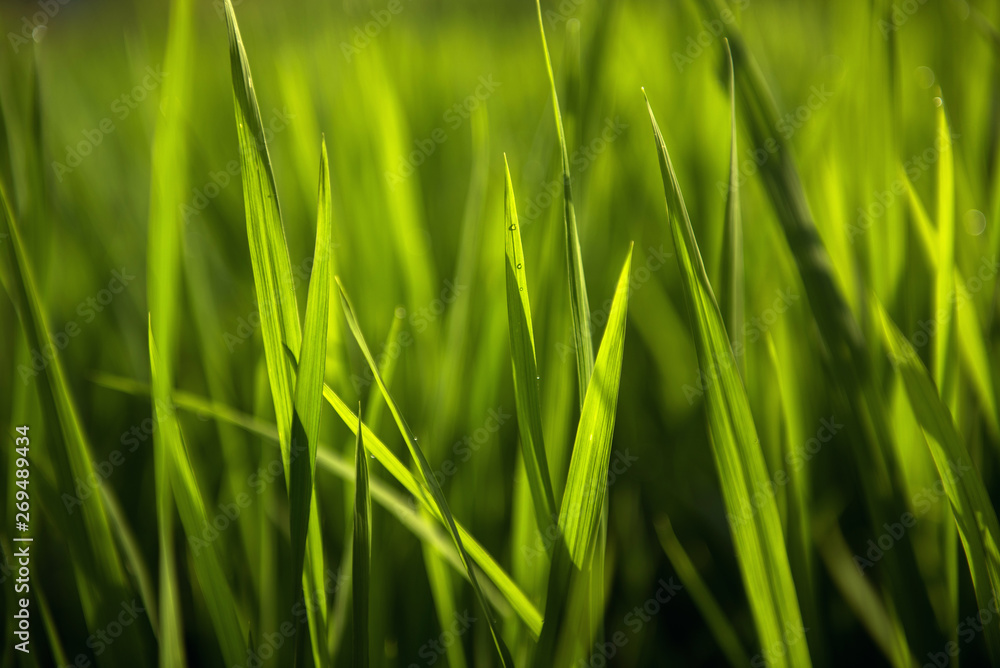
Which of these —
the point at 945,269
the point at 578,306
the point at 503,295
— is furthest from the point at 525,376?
the point at 945,269

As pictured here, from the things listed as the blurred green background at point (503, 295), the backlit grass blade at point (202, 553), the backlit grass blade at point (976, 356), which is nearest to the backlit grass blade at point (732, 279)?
the blurred green background at point (503, 295)

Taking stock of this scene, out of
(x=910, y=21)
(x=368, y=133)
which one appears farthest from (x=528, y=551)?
(x=910, y=21)

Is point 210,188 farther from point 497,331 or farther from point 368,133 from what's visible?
point 497,331

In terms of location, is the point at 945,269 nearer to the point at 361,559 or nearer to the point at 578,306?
the point at 578,306

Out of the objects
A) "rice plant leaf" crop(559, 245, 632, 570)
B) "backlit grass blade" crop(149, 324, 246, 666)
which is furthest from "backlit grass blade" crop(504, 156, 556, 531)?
"backlit grass blade" crop(149, 324, 246, 666)

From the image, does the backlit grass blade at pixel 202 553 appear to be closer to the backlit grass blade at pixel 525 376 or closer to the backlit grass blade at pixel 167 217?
the backlit grass blade at pixel 167 217
